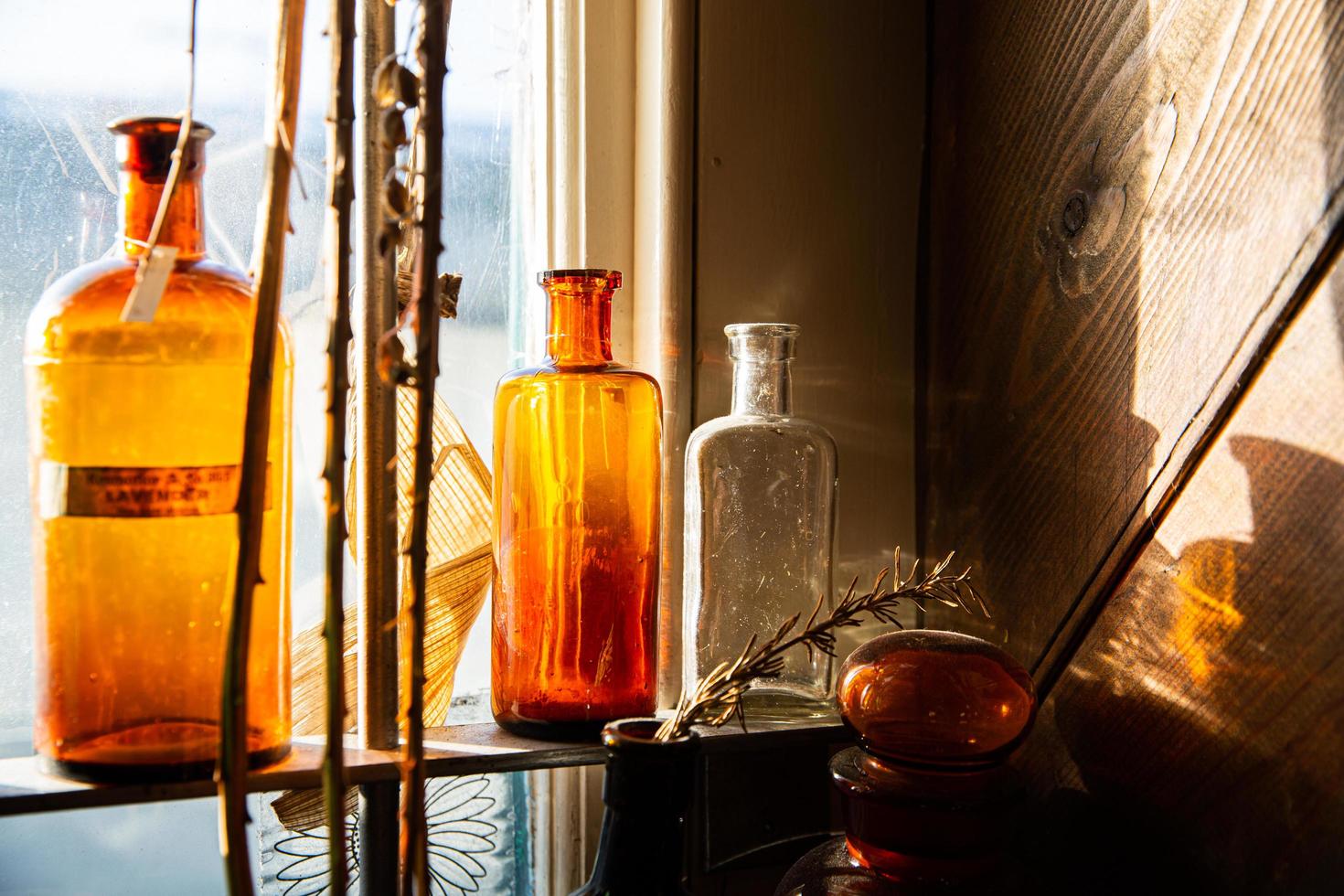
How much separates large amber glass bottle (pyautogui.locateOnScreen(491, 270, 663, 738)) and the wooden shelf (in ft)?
0.09

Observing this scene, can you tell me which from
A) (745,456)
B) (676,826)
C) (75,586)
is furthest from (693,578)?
(75,586)

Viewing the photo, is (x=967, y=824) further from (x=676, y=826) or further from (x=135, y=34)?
(x=135, y=34)

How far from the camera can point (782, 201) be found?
0.79 metres

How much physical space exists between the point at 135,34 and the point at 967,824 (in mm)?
702

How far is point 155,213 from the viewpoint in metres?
0.54

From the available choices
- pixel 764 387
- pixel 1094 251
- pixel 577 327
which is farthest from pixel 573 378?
pixel 1094 251

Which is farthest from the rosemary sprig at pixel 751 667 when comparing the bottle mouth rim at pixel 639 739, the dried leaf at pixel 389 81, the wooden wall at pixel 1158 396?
the dried leaf at pixel 389 81

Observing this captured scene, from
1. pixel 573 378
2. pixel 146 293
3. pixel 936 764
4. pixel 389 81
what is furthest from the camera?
pixel 573 378

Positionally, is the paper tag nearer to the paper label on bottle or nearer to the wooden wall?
the paper label on bottle

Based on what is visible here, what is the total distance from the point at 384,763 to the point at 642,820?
16 centimetres

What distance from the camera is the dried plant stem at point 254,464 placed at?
356 mm

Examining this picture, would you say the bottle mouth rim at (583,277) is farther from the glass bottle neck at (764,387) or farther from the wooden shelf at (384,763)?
the wooden shelf at (384,763)

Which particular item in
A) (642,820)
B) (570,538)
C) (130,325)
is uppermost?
(130,325)

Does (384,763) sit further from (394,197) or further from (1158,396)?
(1158,396)
